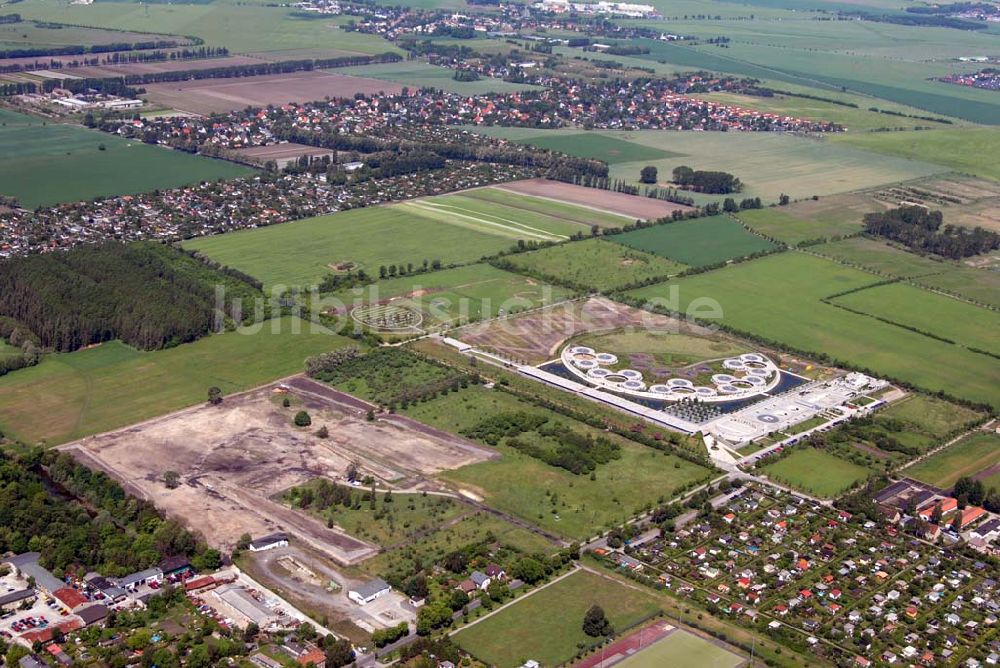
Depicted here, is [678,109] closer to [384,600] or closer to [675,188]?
[675,188]

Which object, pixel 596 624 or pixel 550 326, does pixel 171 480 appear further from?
pixel 550 326

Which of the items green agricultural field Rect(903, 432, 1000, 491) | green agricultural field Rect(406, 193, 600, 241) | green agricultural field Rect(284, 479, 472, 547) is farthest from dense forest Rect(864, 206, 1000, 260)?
green agricultural field Rect(284, 479, 472, 547)

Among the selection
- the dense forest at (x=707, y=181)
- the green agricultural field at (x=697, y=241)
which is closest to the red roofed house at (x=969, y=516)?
the green agricultural field at (x=697, y=241)

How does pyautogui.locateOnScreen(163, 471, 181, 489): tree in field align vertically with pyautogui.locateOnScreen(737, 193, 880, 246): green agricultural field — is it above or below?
below

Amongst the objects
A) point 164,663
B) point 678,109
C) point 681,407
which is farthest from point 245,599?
point 678,109

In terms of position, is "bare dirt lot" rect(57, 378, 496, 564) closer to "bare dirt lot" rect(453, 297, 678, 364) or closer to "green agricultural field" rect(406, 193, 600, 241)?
"bare dirt lot" rect(453, 297, 678, 364)

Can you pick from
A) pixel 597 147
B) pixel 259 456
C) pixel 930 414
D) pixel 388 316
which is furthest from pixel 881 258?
pixel 259 456
